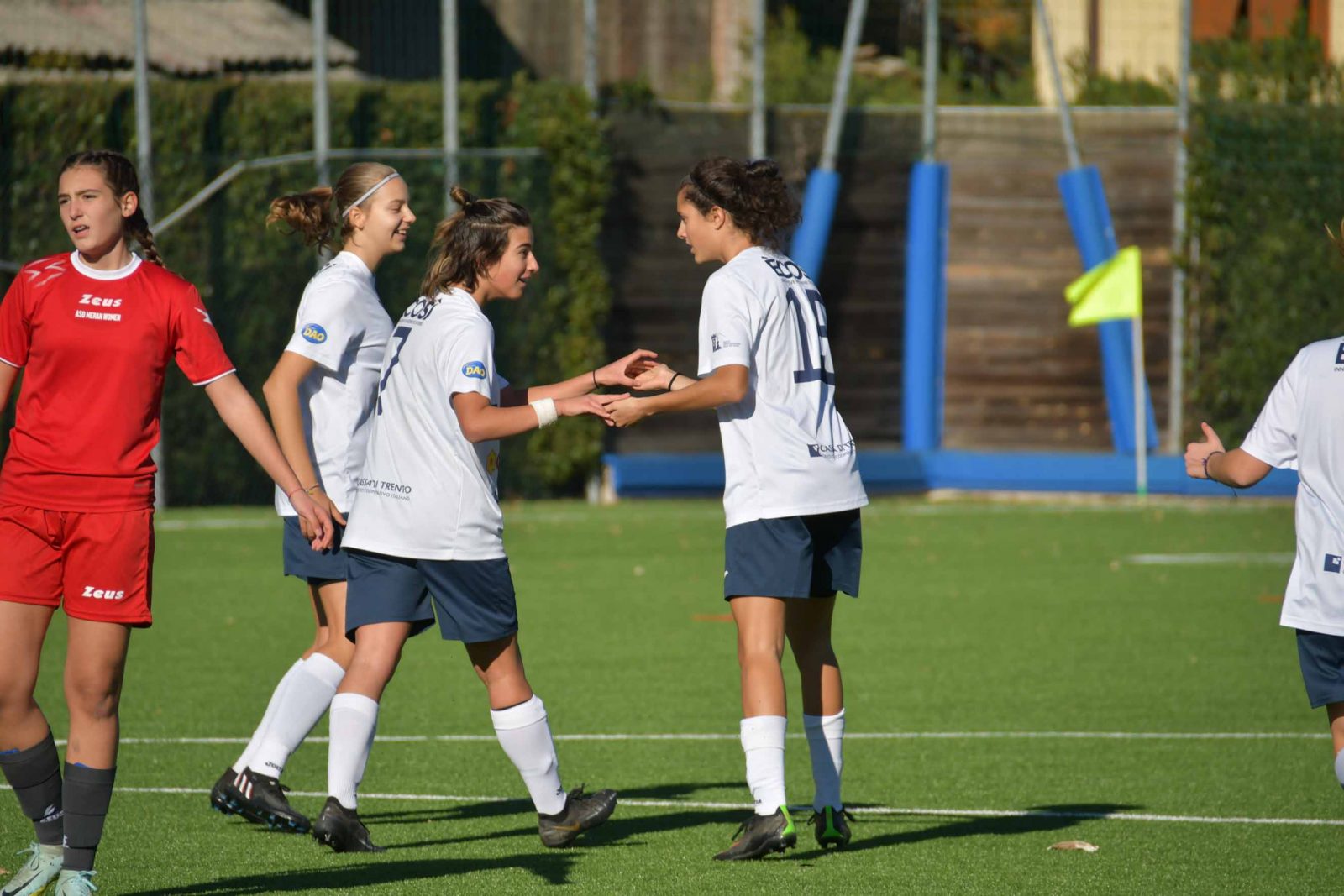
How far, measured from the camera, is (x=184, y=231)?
55.9 feet

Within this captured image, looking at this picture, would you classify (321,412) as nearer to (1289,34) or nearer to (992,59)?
(1289,34)

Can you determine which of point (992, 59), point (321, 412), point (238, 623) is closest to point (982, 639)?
point (238, 623)

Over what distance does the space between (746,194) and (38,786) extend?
2501mm

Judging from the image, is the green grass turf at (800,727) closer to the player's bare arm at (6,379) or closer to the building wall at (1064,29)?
the player's bare arm at (6,379)

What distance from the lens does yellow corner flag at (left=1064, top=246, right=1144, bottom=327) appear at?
1831 cm

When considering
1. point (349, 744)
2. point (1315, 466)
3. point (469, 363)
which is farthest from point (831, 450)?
point (349, 744)

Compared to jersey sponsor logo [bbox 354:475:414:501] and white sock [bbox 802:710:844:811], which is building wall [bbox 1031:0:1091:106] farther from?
jersey sponsor logo [bbox 354:475:414:501]

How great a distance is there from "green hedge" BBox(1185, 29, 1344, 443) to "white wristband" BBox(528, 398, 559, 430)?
14919 millimetres

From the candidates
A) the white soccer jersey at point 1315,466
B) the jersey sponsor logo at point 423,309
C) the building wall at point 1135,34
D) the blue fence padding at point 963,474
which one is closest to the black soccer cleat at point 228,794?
the jersey sponsor logo at point 423,309

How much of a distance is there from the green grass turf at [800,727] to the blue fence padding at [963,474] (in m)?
4.02

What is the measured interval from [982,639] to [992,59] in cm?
1879

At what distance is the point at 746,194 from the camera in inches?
207

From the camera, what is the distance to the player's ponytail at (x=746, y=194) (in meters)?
5.25

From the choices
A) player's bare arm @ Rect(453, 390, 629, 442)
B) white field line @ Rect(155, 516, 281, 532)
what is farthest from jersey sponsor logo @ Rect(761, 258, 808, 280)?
white field line @ Rect(155, 516, 281, 532)
